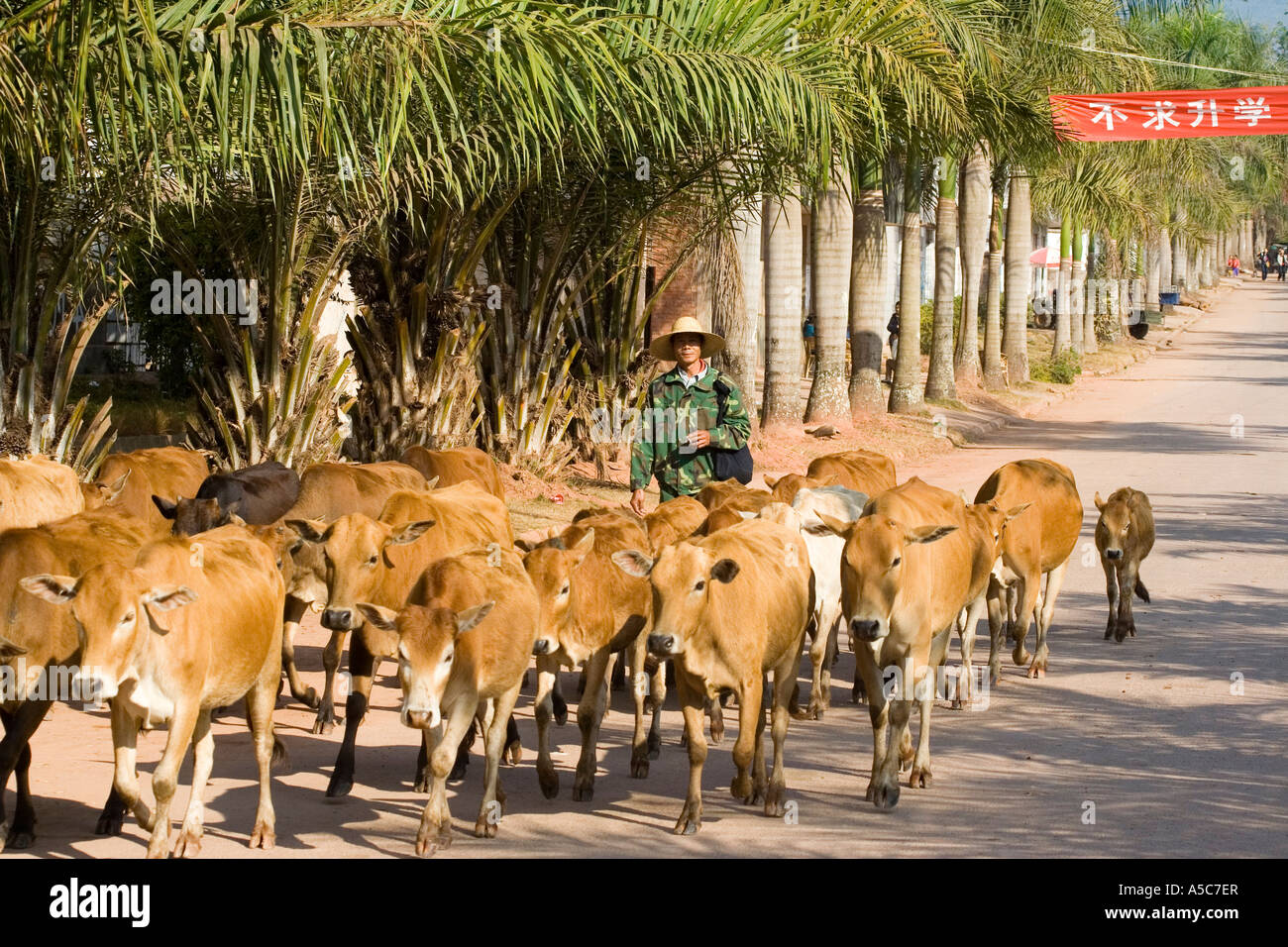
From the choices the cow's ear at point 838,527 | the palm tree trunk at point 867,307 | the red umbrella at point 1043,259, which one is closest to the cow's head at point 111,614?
the cow's ear at point 838,527

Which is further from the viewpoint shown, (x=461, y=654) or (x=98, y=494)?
(x=98, y=494)

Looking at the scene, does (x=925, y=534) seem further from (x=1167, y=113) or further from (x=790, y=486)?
(x=1167, y=113)

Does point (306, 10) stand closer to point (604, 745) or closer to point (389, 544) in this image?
point (389, 544)

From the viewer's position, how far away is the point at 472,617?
744cm

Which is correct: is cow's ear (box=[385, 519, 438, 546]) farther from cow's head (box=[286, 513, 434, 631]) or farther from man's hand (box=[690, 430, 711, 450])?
man's hand (box=[690, 430, 711, 450])

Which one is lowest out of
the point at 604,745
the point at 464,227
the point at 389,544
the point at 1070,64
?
the point at 604,745

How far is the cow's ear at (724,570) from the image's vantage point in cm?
803

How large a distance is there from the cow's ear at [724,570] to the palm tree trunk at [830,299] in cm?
1664

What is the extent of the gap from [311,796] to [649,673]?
2.24 meters

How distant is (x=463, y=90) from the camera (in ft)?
43.0

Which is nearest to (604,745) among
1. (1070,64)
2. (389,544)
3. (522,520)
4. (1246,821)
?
(389,544)

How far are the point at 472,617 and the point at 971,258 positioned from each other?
94.3 feet

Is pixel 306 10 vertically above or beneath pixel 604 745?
above

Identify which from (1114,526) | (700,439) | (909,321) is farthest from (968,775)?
(909,321)
